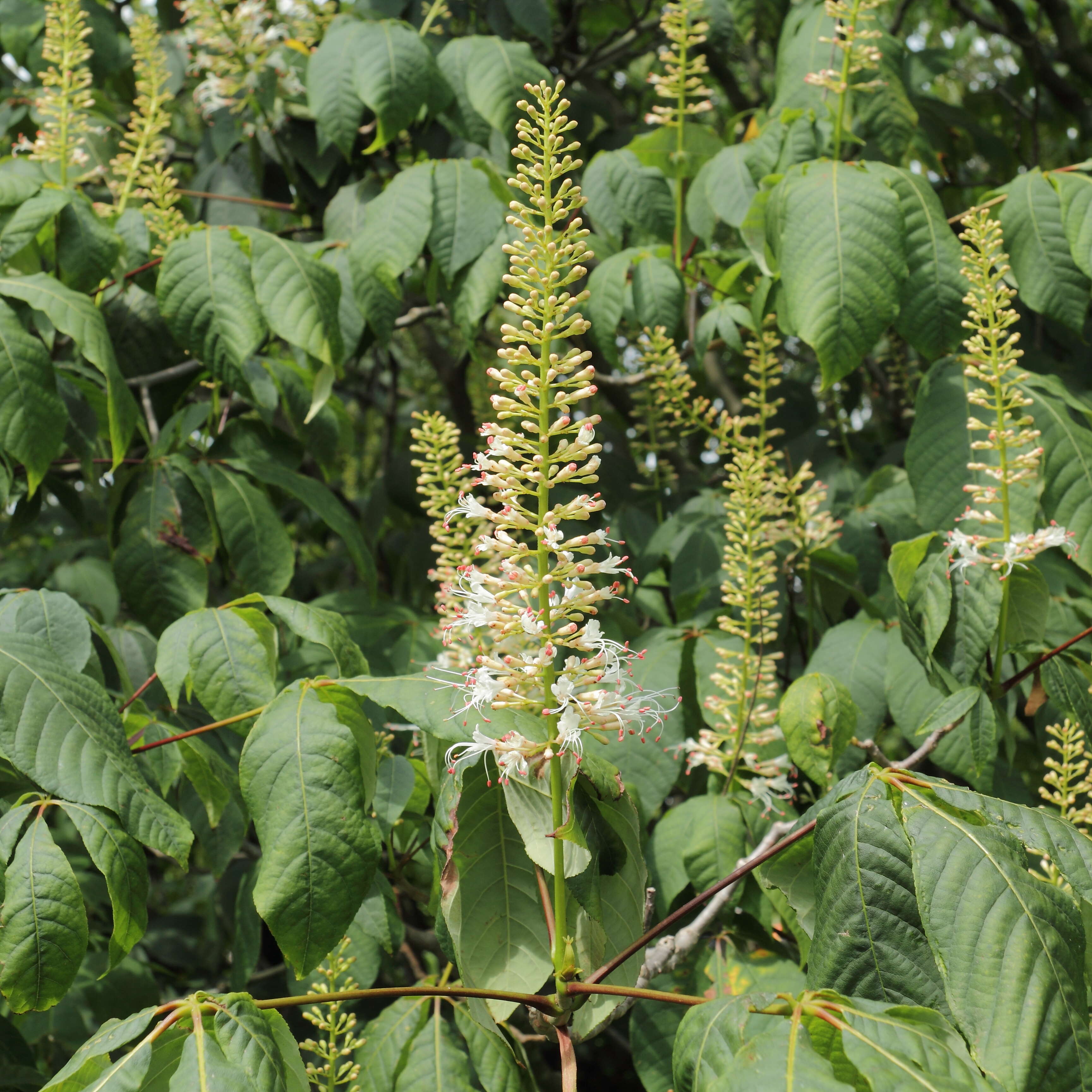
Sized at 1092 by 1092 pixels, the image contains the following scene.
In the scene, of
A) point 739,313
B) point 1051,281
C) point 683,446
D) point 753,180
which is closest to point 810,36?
point 753,180

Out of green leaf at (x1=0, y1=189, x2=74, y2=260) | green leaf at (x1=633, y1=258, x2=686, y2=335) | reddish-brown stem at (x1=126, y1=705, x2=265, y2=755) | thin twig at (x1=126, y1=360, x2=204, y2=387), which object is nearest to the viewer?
reddish-brown stem at (x1=126, y1=705, x2=265, y2=755)

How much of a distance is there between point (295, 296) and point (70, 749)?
1.47m

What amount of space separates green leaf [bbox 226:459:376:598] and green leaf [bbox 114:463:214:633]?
22 cm

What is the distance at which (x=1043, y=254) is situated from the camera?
275 cm

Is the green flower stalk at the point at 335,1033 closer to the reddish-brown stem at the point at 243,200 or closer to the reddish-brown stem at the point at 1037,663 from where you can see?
the reddish-brown stem at the point at 1037,663

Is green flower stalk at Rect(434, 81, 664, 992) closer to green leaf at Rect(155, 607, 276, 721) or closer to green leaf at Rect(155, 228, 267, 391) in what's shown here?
green leaf at Rect(155, 607, 276, 721)

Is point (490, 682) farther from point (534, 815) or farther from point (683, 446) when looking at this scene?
point (683, 446)

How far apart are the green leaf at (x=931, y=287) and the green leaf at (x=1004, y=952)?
Result: 1.69 meters

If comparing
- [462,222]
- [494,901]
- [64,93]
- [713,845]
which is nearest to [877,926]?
[494,901]

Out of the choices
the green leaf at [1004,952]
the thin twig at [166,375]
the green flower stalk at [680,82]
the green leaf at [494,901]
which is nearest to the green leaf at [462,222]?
the green flower stalk at [680,82]

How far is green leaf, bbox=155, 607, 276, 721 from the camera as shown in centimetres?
207

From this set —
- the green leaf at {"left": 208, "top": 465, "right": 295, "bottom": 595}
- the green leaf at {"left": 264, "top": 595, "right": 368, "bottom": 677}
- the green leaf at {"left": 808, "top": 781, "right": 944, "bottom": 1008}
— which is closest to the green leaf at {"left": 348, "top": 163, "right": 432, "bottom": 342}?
the green leaf at {"left": 208, "top": 465, "right": 295, "bottom": 595}

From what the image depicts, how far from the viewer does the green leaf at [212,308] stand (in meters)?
2.76

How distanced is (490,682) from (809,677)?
0.87m
